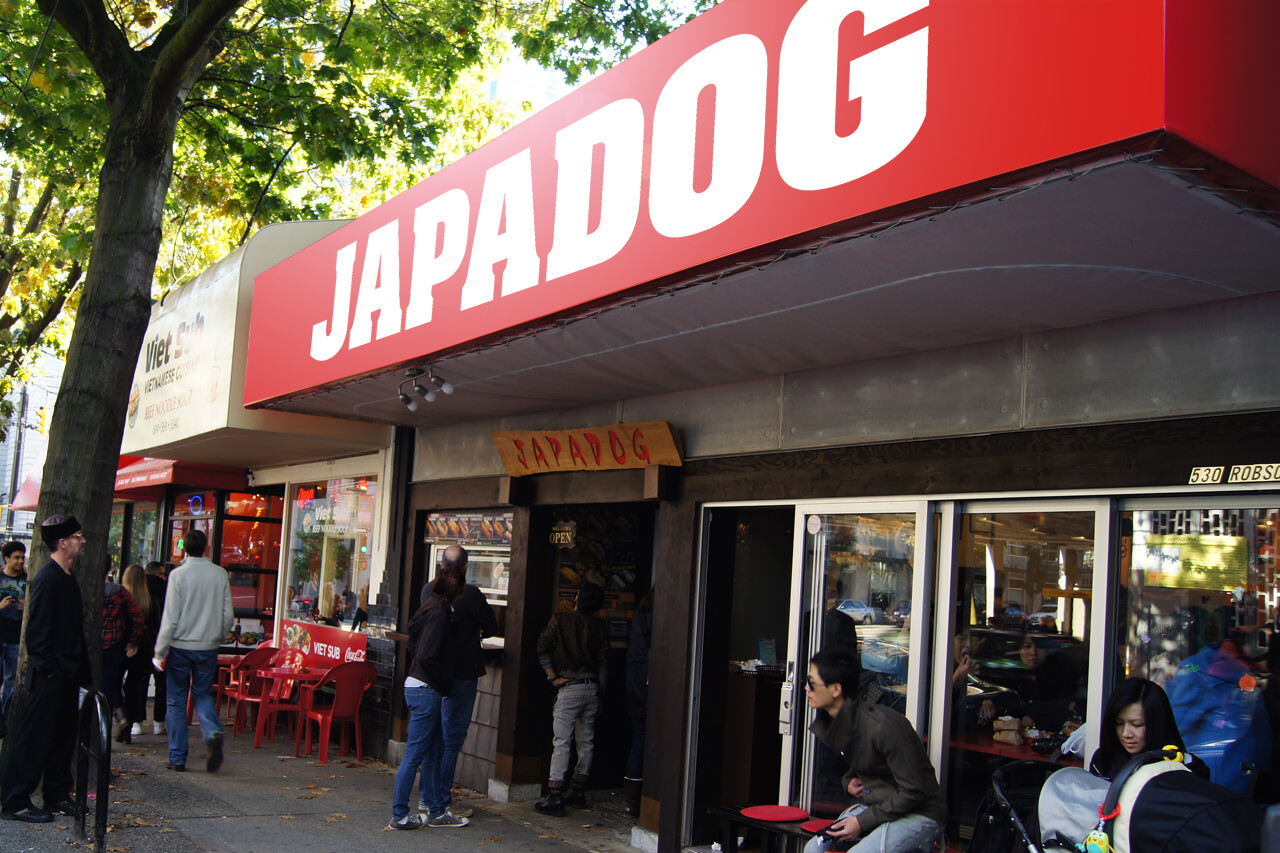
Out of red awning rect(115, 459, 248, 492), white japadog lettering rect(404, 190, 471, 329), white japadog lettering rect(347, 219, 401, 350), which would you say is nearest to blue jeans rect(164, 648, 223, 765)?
white japadog lettering rect(347, 219, 401, 350)

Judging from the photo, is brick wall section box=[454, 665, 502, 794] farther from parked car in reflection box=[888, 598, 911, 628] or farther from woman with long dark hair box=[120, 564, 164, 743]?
parked car in reflection box=[888, 598, 911, 628]

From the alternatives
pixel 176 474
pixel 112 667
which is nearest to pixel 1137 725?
pixel 112 667

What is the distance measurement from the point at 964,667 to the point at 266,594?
39.8 feet

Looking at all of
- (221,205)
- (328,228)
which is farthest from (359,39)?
(221,205)

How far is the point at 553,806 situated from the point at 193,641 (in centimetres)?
325

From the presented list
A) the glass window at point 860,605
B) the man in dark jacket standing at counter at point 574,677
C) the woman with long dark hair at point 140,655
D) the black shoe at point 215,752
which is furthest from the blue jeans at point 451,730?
the woman with long dark hair at point 140,655

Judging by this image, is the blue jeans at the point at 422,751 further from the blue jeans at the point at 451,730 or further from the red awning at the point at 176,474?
the red awning at the point at 176,474

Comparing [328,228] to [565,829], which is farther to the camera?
[328,228]

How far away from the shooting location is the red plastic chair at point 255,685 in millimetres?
10594

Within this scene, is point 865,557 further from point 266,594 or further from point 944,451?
point 266,594

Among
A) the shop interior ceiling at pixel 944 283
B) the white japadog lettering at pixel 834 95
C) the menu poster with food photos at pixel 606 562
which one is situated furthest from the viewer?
the menu poster with food photos at pixel 606 562

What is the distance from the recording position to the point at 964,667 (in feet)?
17.2

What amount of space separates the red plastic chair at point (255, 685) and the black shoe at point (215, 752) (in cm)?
160

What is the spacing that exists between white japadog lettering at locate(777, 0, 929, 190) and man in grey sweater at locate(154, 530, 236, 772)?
254 inches
